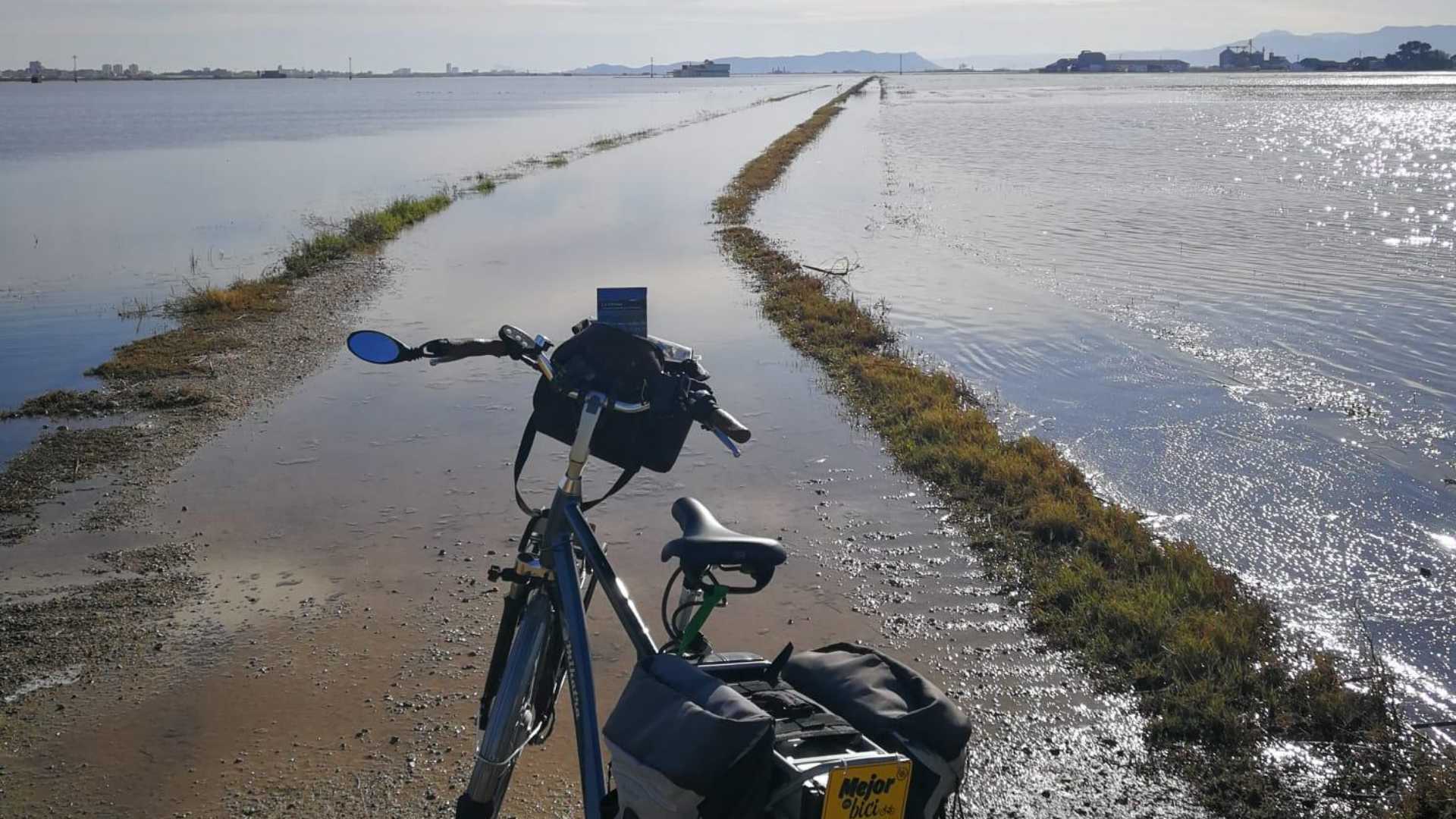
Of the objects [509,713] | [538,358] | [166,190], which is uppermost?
[538,358]

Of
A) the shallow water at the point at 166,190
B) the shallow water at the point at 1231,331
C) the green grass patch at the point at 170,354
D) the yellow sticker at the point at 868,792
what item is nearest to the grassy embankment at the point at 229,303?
the green grass patch at the point at 170,354

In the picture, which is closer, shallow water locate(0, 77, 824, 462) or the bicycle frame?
the bicycle frame

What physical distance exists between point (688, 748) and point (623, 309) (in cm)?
122

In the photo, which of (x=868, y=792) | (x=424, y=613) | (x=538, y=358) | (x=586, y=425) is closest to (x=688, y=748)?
(x=868, y=792)

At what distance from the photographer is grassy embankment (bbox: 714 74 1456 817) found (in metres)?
4.40

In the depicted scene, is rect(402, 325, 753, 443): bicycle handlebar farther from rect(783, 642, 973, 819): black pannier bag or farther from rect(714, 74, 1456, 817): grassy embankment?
rect(714, 74, 1456, 817): grassy embankment

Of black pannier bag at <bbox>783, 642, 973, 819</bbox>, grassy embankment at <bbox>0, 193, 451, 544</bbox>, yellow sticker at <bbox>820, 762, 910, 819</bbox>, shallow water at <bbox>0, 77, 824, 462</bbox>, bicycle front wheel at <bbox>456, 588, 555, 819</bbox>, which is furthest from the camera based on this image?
shallow water at <bbox>0, 77, 824, 462</bbox>

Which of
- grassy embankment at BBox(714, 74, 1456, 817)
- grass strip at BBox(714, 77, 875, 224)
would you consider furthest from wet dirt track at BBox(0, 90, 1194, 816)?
grass strip at BBox(714, 77, 875, 224)

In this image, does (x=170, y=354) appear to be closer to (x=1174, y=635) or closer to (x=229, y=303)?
(x=229, y=303)

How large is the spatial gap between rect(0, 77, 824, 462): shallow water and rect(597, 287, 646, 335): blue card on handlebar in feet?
24.8

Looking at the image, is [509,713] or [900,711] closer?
[900,711]

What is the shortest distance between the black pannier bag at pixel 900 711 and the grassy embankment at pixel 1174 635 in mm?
2132

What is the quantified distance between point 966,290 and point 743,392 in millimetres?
6720

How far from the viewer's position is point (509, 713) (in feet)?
10.8
